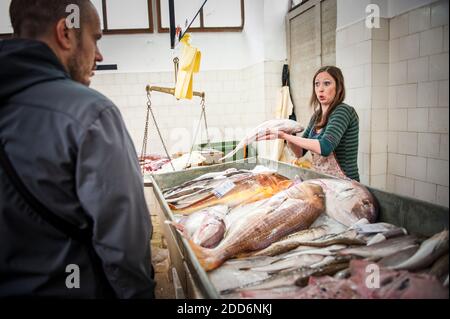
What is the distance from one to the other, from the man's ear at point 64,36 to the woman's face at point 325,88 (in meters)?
1.92

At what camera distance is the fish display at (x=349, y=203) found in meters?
1.71

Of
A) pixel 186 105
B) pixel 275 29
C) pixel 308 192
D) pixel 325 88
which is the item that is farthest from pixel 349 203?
pixel 186 105

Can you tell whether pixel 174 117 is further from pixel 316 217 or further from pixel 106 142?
pixel 106 142

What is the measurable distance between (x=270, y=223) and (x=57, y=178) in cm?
107

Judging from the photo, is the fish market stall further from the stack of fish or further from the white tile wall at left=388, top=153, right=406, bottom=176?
the white tile wall at left=388, top=153, right=406, bottom=176

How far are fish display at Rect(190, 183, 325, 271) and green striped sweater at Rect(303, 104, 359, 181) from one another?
0.54 m

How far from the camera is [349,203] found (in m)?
1.76

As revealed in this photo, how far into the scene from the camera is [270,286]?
127cm

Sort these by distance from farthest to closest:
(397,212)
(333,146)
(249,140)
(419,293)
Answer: (249,140) → (333,146) → (397,212) → (419,293)

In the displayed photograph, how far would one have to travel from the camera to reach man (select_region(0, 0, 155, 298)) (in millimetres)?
1012
